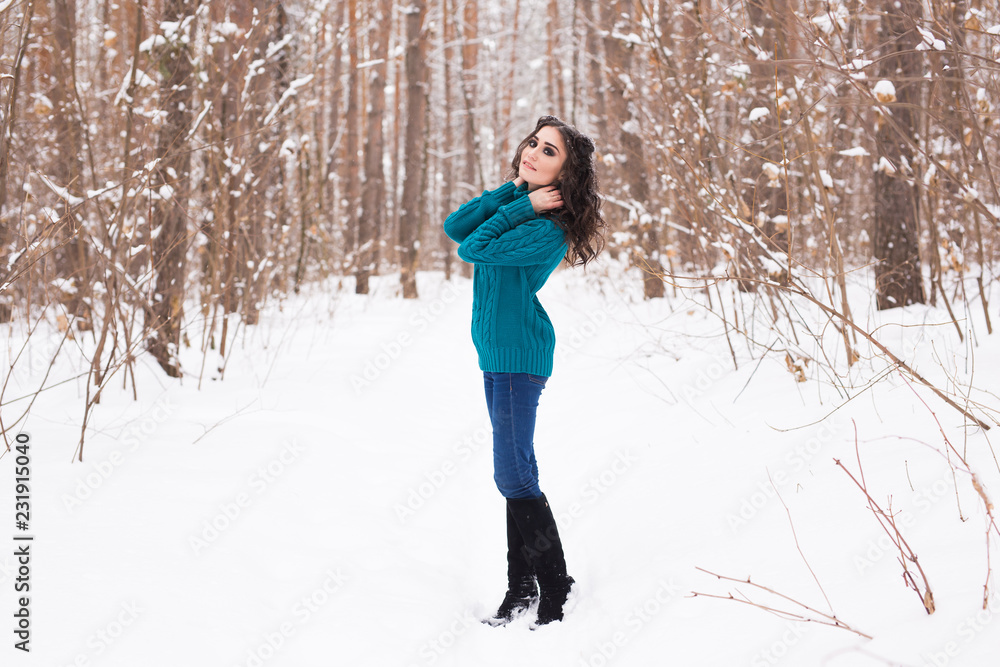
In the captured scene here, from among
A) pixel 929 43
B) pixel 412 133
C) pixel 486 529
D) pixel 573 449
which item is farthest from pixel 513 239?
pixel 412 133

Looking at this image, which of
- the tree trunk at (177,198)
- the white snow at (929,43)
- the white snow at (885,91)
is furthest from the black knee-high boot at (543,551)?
the tree trunk at (177,198)

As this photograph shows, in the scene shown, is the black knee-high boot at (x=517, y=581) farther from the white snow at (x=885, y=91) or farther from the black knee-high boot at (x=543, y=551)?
the white snow at (x=885, y=91)

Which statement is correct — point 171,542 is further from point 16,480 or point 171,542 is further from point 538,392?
point 538,392

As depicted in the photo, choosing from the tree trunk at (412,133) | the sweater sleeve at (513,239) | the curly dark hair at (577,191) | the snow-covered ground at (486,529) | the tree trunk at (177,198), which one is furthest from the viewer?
the tree trunk at (412,133)

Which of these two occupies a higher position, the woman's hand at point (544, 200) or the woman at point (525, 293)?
the woman's hand at point (544, 200)

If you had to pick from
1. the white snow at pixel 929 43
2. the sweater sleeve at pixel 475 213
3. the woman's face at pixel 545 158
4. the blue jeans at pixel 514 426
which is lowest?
the blue jeans at pixel 514 426

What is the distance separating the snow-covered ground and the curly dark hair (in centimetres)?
123

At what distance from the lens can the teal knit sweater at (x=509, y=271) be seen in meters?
2.19

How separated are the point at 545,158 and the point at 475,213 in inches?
12.5

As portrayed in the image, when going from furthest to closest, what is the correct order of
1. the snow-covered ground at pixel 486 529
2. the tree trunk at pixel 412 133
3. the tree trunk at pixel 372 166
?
the tree trunk at pixel 372 166 < the tree trunk at pixel 412 133 < the snow-covered ground at pixel 486 529

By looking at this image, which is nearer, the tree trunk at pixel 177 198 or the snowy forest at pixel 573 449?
the snowy forest at pixel 573 449

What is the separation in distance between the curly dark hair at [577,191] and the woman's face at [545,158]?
22mm

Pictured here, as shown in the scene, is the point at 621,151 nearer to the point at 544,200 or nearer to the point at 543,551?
the point at 544,200

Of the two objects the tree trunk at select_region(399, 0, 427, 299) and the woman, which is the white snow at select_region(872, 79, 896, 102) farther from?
the tree trunk at select_region(399, 0, 427, 299)
